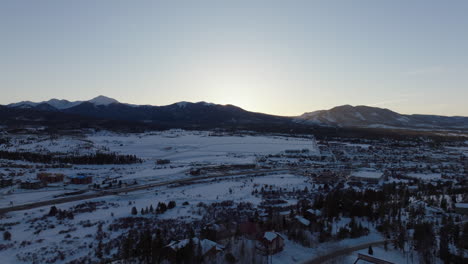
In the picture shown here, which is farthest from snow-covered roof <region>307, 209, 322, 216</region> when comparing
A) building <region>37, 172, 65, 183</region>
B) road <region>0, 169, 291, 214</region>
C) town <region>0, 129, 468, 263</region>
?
building <region>37, 172, 65, 183</region>

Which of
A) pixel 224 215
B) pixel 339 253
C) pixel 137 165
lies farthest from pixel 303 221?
pixel 137 165

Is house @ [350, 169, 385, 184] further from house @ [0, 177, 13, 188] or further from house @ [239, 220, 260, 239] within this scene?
house @ [0, 177, 13, 188]

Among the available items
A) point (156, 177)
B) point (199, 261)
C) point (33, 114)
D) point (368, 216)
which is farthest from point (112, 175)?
point (33, 114)

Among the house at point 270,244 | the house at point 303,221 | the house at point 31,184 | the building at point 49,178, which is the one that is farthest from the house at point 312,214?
the building at point 49,178

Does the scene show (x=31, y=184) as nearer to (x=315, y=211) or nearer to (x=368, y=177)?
(x=315, y=211)

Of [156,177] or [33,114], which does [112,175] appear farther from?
[33,114]

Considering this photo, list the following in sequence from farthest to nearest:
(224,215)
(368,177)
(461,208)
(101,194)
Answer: (368,177)
(101,194)
(461,208)
(224,215)

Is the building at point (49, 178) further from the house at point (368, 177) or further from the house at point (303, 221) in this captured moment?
the house at point (368, 177)

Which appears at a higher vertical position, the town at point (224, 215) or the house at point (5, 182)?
the house at point (5, 182)
